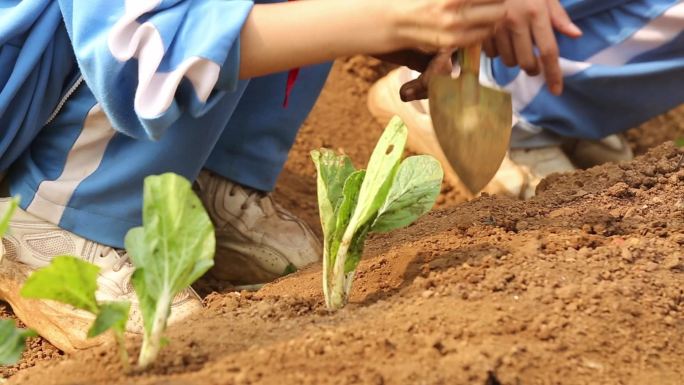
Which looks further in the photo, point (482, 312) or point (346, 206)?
point (346, 206)

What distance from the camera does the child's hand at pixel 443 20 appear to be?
1369 millimetres

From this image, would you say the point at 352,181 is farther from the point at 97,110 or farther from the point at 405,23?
the point at 97,110

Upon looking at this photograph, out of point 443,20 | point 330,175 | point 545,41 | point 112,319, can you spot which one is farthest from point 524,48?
point 112,319

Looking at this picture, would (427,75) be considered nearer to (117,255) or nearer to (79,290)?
(117,255)

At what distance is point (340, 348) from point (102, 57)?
53 centimetres

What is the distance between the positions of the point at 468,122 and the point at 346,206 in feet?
0.95

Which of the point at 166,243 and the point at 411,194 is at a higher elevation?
the point at 166,243

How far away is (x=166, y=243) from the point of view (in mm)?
1167

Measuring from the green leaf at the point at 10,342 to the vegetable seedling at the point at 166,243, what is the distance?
0.14m

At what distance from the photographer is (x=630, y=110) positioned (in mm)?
2412

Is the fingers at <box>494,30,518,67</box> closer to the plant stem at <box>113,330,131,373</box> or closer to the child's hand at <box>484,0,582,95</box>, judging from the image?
the child's hand at <box>484,0,582,95</box>

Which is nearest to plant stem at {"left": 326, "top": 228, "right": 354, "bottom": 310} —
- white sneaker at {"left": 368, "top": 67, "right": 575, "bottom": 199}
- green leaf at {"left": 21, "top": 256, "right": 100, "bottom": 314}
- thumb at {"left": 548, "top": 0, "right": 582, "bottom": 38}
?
green leaf at {"left": 21, "top": 256, "right": 100, "bottom": 314}

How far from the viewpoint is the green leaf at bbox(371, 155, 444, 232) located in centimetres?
141

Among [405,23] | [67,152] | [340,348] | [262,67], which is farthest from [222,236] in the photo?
[340,348]
